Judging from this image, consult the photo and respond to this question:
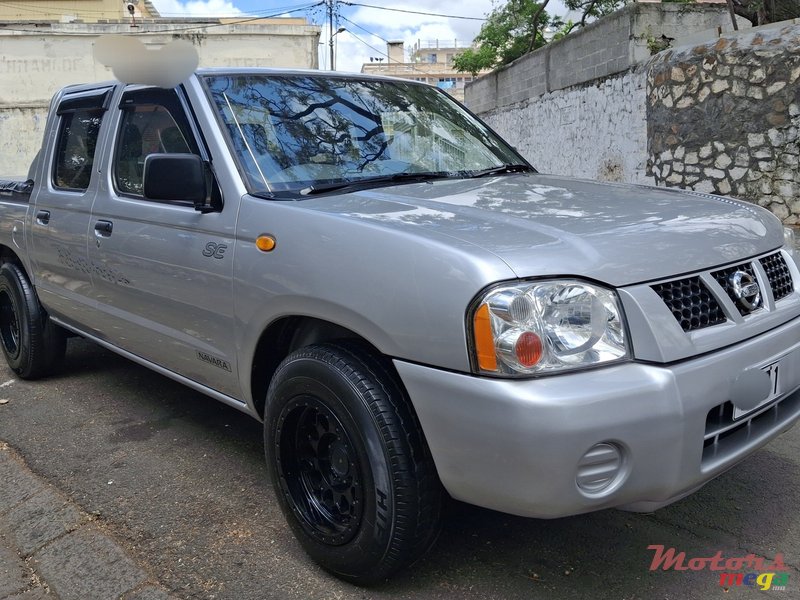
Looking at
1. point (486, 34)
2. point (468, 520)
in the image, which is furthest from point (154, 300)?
point (486, 34)

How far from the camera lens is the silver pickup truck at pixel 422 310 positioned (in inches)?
81.5

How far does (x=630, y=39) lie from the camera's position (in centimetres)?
951

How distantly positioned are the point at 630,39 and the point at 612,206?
7753 mm

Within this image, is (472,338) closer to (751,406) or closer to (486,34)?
(751,406)

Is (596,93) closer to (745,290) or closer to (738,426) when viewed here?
(745,290)

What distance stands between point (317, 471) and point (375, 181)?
1.17 m

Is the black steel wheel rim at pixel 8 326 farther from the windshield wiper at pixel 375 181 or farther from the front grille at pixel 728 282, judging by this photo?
the front grille at pixel 728 282

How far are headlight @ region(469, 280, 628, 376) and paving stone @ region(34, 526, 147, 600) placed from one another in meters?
1.54

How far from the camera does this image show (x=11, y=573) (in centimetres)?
276

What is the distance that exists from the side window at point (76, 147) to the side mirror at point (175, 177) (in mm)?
1302

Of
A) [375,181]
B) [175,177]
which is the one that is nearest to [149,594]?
[175,177]

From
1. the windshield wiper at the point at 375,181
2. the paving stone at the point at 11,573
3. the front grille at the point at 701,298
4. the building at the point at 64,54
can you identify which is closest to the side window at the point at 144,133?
the windshield wiper at the point at 375,181

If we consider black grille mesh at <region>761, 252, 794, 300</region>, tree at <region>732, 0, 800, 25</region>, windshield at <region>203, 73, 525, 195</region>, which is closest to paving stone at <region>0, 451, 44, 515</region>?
windshield at <region>203, 73, 525, 195</region>

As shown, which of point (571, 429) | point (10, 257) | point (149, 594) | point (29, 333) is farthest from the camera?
point (10, 257)
